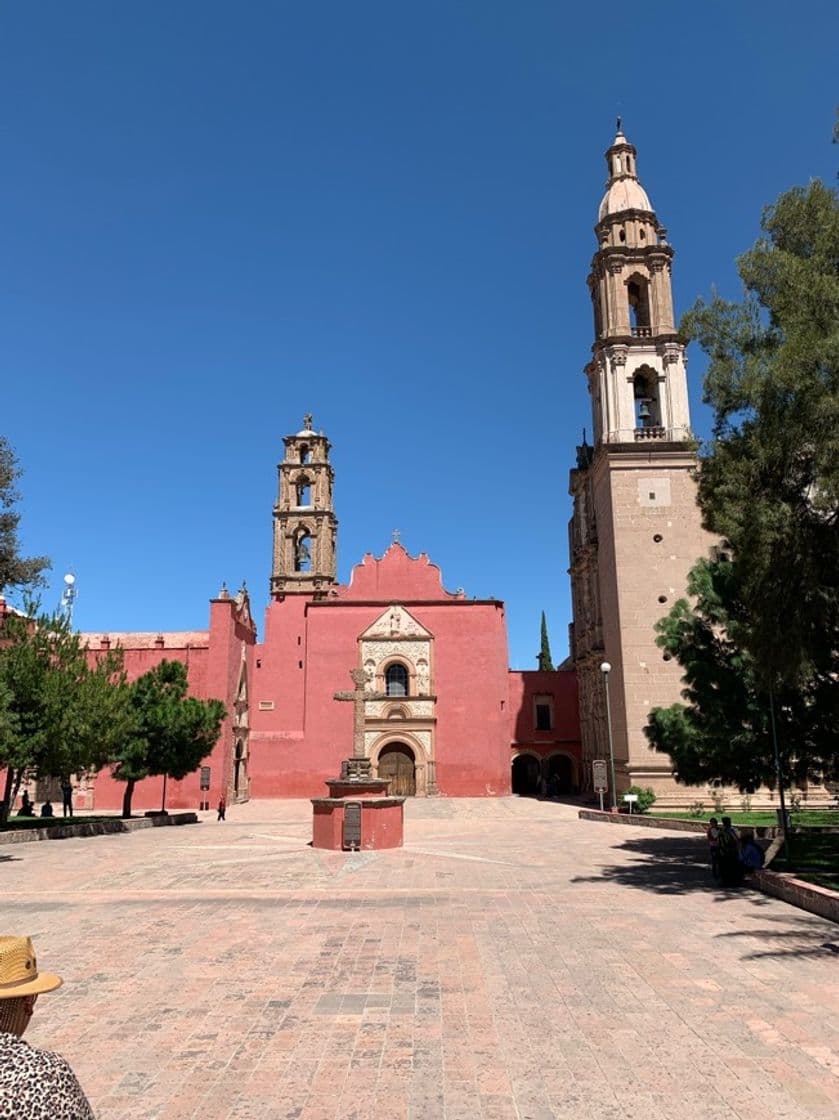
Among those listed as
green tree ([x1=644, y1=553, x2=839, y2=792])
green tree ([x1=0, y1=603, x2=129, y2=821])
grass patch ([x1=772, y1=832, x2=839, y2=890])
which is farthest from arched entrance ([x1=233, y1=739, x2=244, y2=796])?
grass patch ([x1=772, y1=832, x2=839, y2=890])

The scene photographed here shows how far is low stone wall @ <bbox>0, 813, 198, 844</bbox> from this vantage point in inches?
697

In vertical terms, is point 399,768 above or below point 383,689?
below

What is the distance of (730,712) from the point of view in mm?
15125

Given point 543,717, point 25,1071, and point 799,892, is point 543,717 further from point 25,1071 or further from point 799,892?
point 25,1071

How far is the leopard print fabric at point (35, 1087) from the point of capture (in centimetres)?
174

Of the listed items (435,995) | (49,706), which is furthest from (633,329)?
(435,995)

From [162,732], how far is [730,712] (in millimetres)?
16523

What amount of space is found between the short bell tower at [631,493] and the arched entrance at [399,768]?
8113 mm

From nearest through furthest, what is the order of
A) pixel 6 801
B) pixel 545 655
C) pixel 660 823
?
pixel 6 801 < pixel 660 823 < pixel 545 655

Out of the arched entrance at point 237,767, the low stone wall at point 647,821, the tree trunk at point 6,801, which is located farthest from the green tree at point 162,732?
the low stone wall at point 647,821

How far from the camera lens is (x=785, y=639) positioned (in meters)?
10.9

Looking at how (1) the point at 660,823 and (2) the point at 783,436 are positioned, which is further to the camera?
(1) the point at 660,823

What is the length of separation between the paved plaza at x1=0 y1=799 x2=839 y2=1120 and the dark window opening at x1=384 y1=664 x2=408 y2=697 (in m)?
23.9

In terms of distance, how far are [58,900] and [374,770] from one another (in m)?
25.1
